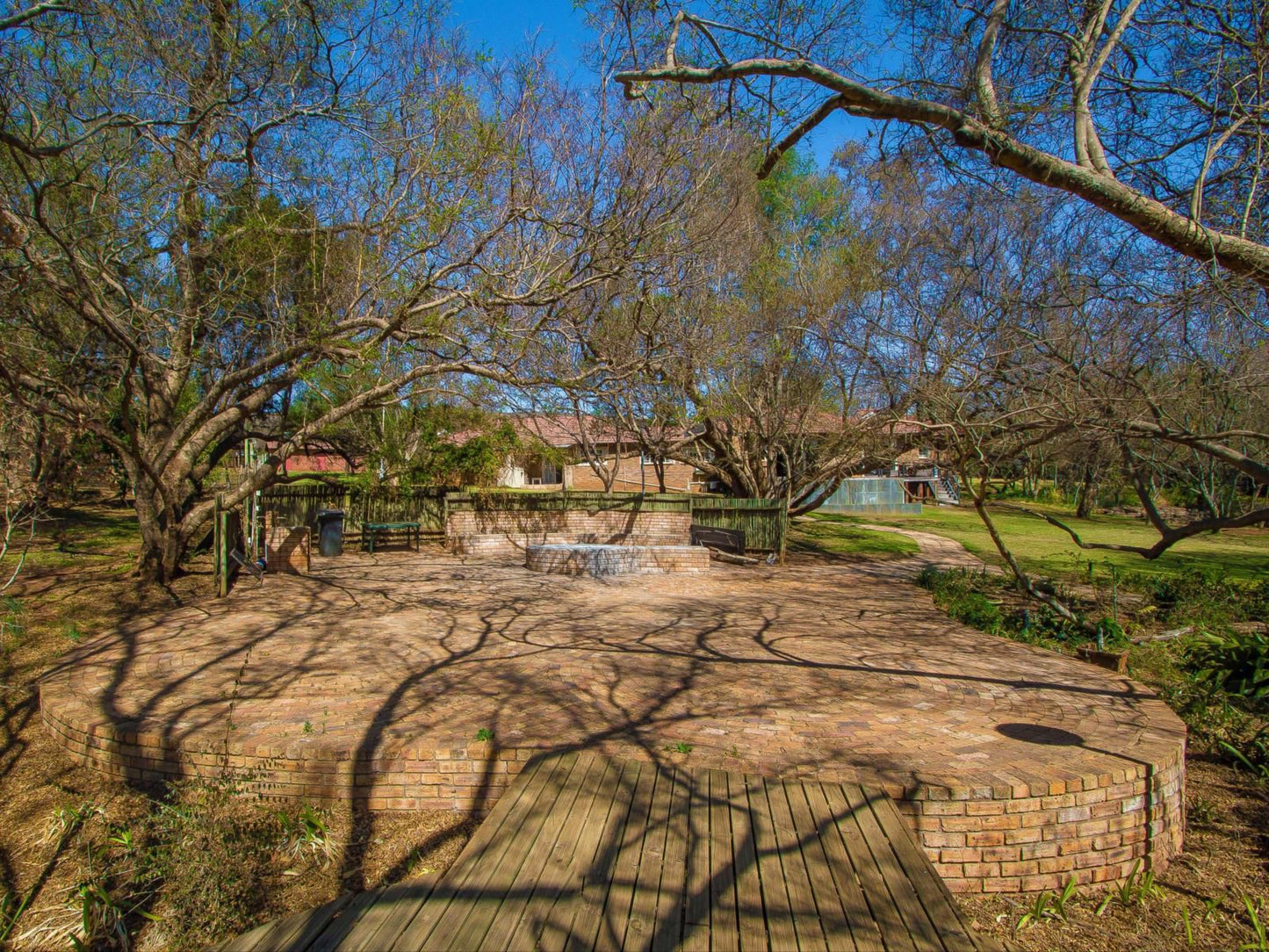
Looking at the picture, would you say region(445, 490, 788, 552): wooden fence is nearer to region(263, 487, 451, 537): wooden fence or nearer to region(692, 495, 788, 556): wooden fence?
region(692, 495, 788, 556): wooden fence

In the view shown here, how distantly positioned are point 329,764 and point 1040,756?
4.06 metres

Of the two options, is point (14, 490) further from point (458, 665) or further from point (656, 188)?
point (656, 188)

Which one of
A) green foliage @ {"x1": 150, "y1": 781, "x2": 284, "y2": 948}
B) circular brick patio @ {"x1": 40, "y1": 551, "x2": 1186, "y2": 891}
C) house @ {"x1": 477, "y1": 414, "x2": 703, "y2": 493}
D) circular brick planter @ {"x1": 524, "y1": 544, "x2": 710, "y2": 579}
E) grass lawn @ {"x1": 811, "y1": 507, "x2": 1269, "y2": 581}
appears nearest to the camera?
green foliage @ {"x1": 150, "y1": 781, "x2": 284, "y2": 948}

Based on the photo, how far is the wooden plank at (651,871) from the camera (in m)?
2.78

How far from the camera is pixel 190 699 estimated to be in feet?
18.0

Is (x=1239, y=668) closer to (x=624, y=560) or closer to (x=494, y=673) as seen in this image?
(x=494, y=673)

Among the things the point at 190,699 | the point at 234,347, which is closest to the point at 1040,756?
the point at 190,699

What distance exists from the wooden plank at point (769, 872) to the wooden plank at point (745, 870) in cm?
2

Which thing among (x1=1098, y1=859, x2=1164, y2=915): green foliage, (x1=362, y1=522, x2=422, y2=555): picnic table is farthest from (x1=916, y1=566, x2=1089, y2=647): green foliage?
(x1=362, y1=522, x2=422, y2=555): picnic table

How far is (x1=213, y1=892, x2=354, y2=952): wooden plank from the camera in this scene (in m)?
2.85

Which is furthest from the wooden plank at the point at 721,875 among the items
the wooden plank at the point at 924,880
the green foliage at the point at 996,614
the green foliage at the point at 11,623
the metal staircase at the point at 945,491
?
the metal staircase at the point at 945,491

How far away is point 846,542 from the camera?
20.4 metres

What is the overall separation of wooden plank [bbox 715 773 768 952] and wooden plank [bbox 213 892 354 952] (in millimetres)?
1586

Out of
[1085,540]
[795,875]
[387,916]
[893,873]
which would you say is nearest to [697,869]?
[795,875]
